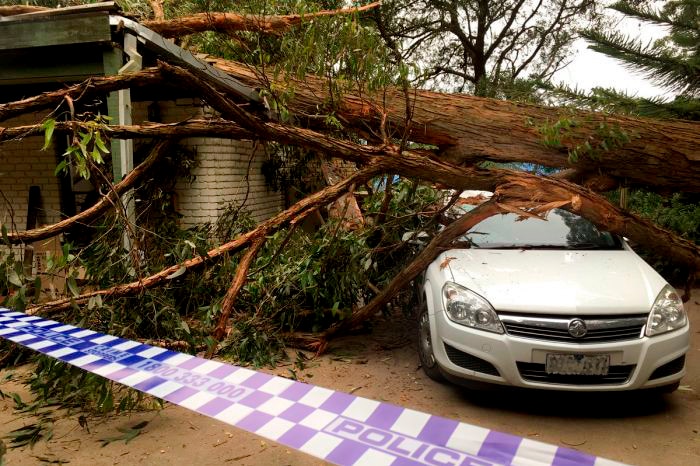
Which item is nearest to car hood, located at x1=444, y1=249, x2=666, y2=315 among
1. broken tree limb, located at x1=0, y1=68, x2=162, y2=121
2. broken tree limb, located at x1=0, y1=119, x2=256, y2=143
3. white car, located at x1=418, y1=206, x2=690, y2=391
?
white car, located at x1=418, y1=206, x2=690, y2=391

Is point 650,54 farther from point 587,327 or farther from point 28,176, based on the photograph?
point 28,176

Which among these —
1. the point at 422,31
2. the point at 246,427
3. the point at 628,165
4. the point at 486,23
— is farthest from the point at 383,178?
the point at 486,23

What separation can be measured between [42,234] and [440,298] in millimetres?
3343

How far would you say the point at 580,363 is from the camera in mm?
3152

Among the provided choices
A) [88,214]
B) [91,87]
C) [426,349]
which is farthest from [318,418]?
[88,214]

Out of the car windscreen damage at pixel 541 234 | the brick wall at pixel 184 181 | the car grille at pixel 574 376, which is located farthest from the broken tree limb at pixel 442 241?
the brick wall at pixel 184 181

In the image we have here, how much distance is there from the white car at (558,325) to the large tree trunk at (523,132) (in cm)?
124

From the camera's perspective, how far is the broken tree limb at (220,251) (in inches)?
148

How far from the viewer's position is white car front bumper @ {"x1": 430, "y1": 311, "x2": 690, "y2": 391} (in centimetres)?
316

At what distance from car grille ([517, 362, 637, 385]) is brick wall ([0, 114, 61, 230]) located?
762 cm

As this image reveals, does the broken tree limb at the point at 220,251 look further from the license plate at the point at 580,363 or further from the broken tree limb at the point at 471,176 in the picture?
the license plate at the point at 580,363

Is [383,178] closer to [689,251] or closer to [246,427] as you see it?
[689,251]

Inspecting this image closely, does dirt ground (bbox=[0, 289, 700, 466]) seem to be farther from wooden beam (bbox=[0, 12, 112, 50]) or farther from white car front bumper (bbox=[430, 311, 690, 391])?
wooden beam (bbox=[0, 12, 112, 50])

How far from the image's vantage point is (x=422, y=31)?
1559 centimetres
